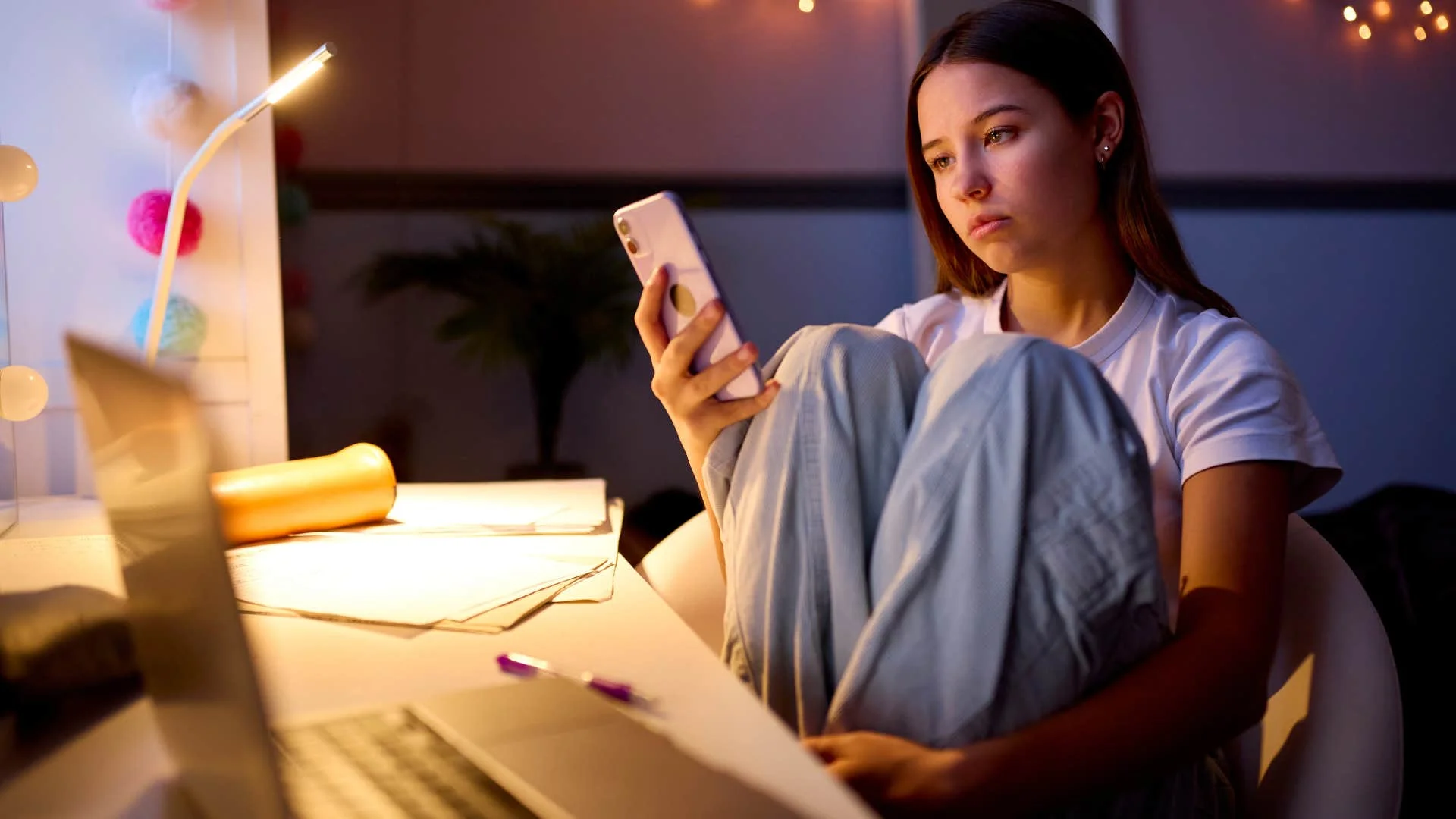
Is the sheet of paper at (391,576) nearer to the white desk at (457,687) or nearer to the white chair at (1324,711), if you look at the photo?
the white desk at (457,687)

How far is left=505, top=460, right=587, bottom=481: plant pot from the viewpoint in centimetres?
211

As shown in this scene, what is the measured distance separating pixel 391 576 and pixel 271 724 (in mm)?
622

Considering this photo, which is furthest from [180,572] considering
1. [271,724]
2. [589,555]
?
[589,555]

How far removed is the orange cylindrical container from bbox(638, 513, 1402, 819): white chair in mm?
864

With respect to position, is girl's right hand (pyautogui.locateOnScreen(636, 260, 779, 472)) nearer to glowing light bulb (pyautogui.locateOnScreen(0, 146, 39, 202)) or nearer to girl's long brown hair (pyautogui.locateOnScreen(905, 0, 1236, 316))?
girl's long brown hair (pyautogui.locateOnScreen(905, 0, 1236, 316))

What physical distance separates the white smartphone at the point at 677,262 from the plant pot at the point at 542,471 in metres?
1.27

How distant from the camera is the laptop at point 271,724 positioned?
0.33 metres

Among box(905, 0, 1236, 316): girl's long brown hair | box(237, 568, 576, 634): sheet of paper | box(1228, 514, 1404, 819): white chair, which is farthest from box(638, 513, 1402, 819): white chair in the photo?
box(237, 568, 576, 634): sheet of paper

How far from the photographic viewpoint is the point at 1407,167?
2564 mm

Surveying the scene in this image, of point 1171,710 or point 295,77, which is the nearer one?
point 1171,710

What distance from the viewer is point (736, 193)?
225 cm

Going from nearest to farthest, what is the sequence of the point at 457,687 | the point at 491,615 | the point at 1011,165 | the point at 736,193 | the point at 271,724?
the point at 271,724, the point at 457,687, the point at 491,615, the point at 1011,165, the point at 736,193

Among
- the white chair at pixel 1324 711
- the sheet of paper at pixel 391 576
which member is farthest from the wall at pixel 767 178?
the white chair at pixel 1324 711

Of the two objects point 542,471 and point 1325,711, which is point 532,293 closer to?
point 542,471
